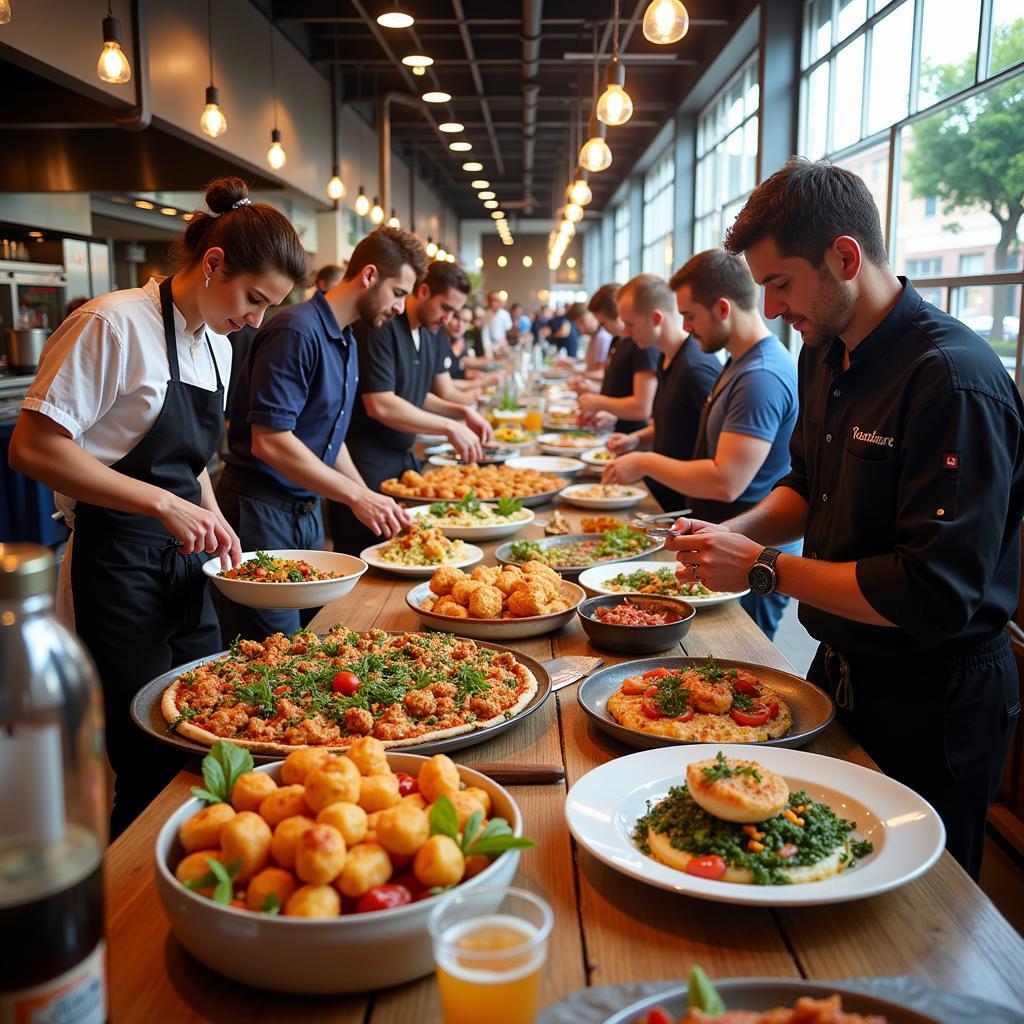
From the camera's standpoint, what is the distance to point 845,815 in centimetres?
138

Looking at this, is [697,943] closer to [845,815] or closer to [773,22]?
[845,815]

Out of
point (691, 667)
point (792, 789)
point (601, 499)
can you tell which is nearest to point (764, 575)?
point (691, 667)

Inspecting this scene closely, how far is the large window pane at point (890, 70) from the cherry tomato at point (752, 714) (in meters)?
5.26

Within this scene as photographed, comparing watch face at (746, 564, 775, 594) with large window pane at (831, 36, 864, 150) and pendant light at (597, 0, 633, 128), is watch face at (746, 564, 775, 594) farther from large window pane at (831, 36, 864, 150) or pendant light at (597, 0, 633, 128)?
large window pane at (831, 36, 864, 150)

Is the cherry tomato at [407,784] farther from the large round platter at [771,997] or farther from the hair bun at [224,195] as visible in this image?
the hair bun at [224,195]

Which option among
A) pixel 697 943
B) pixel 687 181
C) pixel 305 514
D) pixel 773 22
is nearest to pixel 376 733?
pixel 697 943

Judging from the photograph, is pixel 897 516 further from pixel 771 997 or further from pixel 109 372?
pixel 109 372

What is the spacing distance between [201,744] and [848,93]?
6.96 metres

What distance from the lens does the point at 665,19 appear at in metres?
3.78

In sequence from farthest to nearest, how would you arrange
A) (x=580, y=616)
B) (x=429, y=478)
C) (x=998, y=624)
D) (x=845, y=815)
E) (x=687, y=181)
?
1. (x=687, y=181)
2. (x=429, y=478)
3. (x=580, y=616)
4. (x=998, y=624)
5. (x=845, y=815)

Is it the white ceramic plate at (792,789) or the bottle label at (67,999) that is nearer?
the bottle label at (67,999)

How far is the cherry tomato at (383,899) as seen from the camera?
1.03m

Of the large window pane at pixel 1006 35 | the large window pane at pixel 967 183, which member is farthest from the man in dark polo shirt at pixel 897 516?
the large window pane at pixel 1006 35

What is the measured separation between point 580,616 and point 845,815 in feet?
2.99
